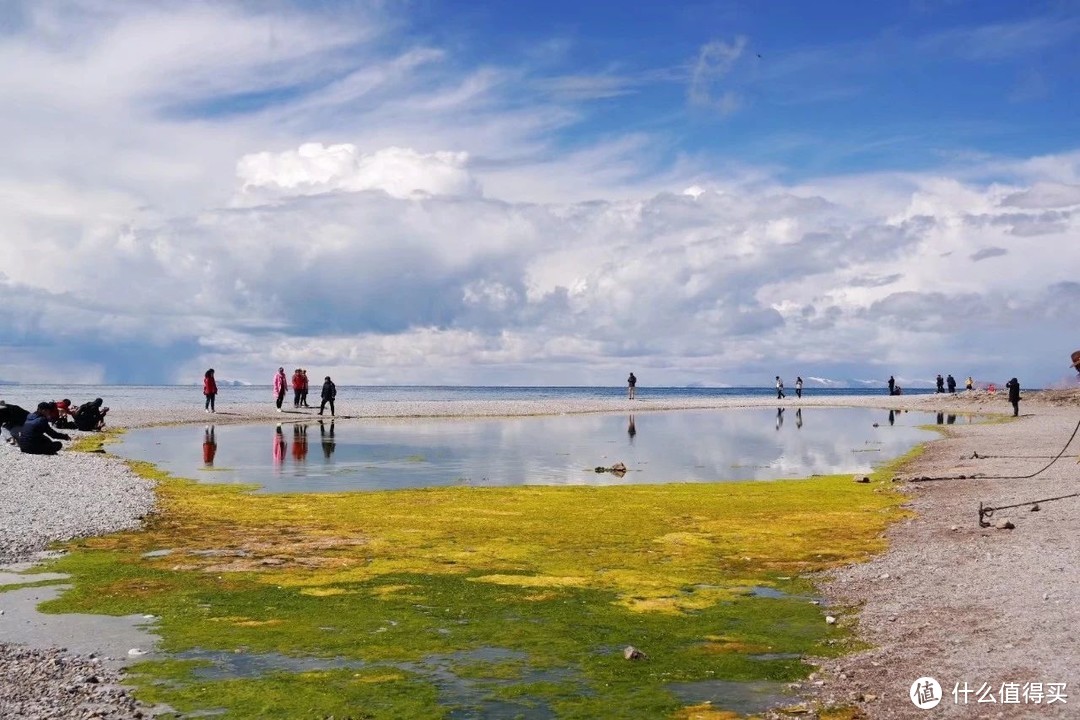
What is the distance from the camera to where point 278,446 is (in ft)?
157

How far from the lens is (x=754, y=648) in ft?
41.0

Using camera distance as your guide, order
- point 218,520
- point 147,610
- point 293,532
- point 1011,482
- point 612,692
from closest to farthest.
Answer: point 612,692, point 147,610, point 293,532, point 218,520, point 1011,482

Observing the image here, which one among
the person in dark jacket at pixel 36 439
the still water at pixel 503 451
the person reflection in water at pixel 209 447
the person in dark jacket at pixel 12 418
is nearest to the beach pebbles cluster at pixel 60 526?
the person in dark jacket at pixel 36 439

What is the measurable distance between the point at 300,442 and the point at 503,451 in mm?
12106

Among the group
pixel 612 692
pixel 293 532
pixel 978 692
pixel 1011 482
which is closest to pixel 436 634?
pixel 612 692

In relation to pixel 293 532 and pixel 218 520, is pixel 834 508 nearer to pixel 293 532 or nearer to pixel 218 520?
pixel 293 532

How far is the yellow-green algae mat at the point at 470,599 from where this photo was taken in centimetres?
1092

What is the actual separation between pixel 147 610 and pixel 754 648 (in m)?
9.03

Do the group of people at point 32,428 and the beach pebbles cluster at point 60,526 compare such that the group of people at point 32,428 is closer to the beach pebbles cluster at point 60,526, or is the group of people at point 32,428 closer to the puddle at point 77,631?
the beach pebbles cluster at point 60,526

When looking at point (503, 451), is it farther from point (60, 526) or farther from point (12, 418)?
point (60, 526)

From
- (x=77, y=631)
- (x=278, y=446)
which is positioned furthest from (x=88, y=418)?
(x=77, y=631)
